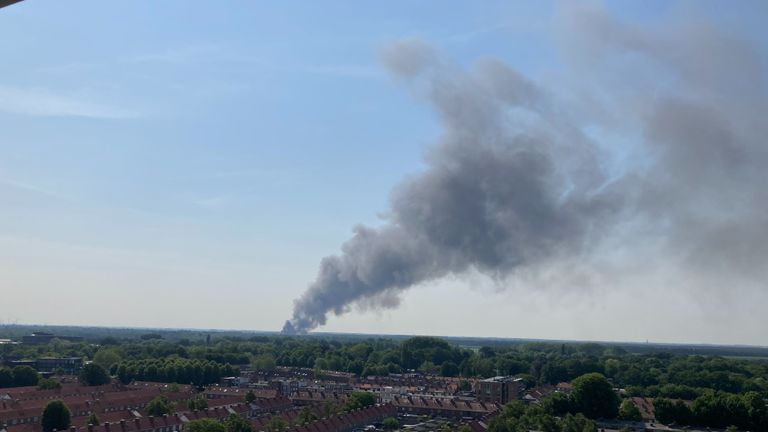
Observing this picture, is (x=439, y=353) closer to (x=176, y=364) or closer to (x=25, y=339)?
(x=176, y=364)

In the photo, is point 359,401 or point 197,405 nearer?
point 197,405

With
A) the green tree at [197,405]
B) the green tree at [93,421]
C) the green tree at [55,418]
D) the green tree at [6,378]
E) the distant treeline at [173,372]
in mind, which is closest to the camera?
the green tree at [93,421]

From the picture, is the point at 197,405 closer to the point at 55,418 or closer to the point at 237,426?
the point at 55,418

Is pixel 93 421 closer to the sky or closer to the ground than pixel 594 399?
closer to the ground

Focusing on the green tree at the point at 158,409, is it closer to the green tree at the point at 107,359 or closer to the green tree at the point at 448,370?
the green tree at the point at 107,359

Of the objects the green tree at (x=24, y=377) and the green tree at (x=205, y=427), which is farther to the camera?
the green tree at (x=24, y=377)

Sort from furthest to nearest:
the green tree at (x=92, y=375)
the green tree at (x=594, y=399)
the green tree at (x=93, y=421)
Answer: the green tree at (x=92, y=375), the green tree at (x=594, y=399), the green tree at (x=93, y=421)

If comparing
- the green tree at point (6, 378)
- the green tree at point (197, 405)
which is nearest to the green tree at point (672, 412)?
the green tree at point (197, 405)

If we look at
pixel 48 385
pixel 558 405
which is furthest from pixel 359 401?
pixel 48 385
